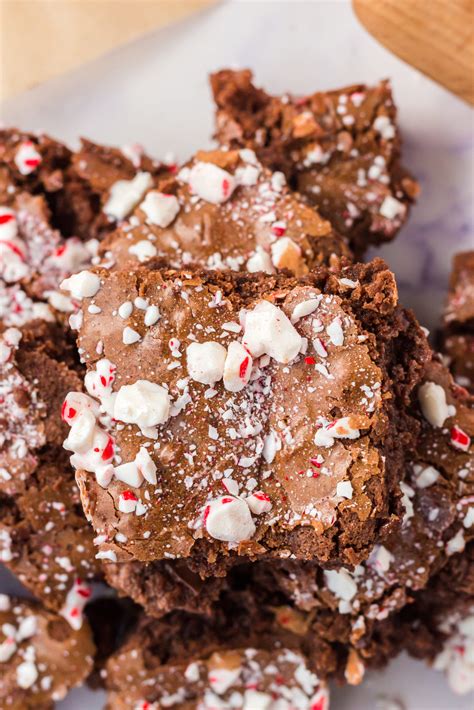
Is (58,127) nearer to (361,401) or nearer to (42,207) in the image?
(42,207)

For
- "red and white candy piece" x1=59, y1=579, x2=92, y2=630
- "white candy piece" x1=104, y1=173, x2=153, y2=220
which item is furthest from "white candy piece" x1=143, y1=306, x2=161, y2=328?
"red and white candy piece" x1=59, y1=579, x2=92, y2=630

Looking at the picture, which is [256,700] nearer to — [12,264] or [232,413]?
[232,413]

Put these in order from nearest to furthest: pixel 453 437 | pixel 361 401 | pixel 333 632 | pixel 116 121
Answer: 1. pixel 361 401
2. pixel 453 437
3. pixel 333 632
4. pixel 116 121

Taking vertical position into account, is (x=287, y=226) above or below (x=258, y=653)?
above

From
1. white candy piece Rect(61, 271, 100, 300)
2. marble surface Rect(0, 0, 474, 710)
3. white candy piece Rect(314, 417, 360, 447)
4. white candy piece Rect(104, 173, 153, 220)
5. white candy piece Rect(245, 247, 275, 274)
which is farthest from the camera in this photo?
marble surface Rect(0, 0, 474, 710)

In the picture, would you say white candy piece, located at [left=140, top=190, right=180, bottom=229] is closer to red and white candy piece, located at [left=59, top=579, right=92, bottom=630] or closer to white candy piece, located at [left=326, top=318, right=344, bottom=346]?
white candy piece, located at [left=326, top=318, right=344, bottom=346]

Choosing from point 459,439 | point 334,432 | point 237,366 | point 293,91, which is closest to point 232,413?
point 237,366

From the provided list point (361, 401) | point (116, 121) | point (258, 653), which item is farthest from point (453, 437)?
point (116, 121)
